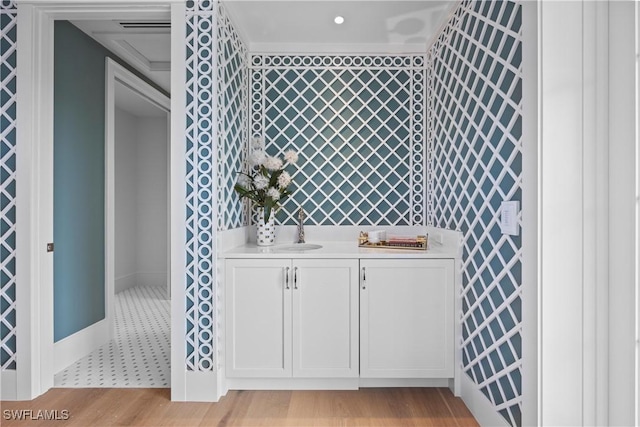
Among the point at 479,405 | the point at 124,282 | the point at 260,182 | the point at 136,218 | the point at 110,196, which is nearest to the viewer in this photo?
the point at 479,405

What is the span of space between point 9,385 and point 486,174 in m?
2.96

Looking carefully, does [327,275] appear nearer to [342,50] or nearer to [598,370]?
[598,370]

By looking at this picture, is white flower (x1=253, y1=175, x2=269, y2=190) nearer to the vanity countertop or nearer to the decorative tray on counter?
the vanity countertop

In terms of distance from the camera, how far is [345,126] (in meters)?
3.26

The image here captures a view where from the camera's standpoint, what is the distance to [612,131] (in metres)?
1.46

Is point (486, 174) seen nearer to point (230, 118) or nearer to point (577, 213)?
point (577, 213)

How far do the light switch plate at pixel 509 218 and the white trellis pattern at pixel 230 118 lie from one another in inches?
62.5

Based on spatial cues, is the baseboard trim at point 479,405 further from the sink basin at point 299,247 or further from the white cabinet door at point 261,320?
the sink basin at point 299,247

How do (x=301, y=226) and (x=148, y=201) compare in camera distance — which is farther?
(x=148, y=201)

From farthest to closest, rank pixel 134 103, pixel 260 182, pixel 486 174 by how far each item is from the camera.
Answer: pixel 134 103 < pixel 260 182 < pixel 486 174

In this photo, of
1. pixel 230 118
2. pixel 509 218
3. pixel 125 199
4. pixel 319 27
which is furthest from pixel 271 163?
pixel 125 199

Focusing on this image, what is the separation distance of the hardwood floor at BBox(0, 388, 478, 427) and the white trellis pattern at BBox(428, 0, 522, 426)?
35 cm

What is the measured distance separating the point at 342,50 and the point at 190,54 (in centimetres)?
130

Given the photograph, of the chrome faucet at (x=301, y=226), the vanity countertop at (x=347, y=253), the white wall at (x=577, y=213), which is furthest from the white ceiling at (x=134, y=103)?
the white wall at (x=577, y=213)
